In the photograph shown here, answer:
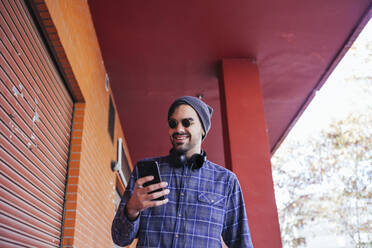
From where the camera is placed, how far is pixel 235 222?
191 cm

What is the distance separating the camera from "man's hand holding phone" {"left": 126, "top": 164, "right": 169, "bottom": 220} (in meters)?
1.63

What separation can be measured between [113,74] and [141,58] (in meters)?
0.60

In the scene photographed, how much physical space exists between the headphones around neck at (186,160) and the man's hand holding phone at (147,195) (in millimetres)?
279

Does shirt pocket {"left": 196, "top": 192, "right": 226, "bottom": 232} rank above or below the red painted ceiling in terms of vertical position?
below

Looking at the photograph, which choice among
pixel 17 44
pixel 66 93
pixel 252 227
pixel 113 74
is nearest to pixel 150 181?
pixel 17 44

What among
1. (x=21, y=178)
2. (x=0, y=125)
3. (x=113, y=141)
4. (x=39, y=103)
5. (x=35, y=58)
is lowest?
(x=21, y=178)

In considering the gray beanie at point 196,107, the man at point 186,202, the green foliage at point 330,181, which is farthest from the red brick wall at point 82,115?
the green foliage at point 330,181

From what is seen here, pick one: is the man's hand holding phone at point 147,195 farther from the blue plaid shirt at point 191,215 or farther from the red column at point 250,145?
the red column at point 250,145

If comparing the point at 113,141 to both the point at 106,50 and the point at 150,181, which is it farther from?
the point at 150,181

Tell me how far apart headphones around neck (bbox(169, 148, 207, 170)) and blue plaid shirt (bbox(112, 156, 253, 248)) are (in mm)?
26

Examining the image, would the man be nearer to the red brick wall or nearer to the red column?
the red brick wall

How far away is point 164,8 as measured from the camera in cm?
405

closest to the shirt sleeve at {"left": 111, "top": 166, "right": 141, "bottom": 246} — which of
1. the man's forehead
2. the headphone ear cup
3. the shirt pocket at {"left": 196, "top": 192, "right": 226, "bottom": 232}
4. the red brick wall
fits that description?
the shirt pocket at {"left": 196, "top": 192, "right": 226, "bottom": 232}

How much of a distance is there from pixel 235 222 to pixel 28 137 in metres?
1.55
